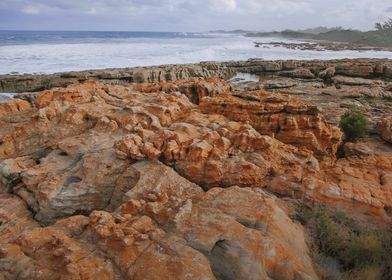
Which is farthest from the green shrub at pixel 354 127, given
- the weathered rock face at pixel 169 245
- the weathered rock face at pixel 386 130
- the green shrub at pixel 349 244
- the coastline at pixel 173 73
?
the coastline at pixel 173 73

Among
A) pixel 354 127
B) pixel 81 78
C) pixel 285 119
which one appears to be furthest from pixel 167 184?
pixel 81 78

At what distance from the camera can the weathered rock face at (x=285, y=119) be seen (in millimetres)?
10281

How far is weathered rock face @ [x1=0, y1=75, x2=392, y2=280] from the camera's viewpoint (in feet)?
16.7

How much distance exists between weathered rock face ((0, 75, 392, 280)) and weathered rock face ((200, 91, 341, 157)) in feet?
0.11

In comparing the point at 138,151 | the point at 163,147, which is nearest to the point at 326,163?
the point at 163,147

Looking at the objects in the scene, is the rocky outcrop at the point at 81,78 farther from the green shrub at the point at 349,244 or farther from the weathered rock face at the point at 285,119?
the green shrub at the point at 349,244

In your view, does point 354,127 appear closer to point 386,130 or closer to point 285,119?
point 386,130

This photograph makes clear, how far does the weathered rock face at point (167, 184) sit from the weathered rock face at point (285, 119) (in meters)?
0.03

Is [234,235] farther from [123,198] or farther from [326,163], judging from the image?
[326,163]

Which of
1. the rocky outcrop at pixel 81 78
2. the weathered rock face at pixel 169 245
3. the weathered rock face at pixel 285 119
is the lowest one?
the rocky outcrop at pixel 81 78

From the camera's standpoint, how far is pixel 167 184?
7.64m

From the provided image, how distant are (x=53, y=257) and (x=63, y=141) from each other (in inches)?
211

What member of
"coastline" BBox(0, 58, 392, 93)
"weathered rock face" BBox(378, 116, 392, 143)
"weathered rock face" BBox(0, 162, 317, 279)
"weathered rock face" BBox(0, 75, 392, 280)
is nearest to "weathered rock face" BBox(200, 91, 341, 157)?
"weathered rock face" BBox(0, 75, 392, 280)

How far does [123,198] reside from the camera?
732 cm
